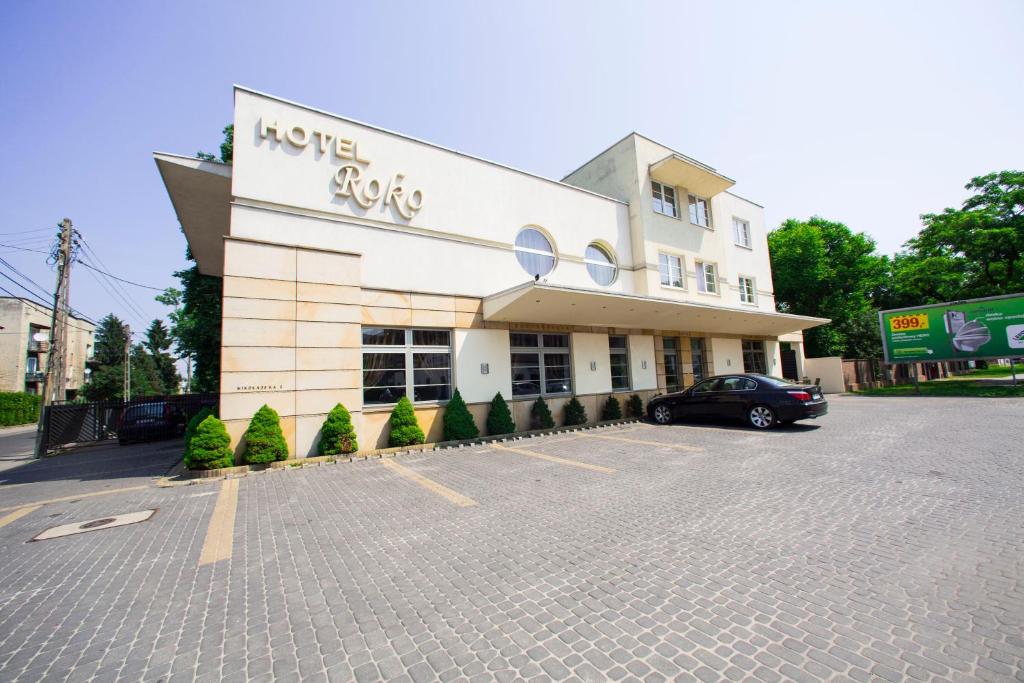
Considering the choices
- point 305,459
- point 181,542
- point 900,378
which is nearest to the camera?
point 181,542

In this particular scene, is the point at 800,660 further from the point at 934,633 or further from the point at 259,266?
the point at 259,266

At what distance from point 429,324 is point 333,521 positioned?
23.0ft

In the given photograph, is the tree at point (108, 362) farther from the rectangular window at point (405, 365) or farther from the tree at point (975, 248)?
the tree at point (975, 248)

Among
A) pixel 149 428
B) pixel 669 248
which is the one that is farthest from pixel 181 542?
pixel 669 248

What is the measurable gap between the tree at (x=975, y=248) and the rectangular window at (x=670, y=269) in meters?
21.9

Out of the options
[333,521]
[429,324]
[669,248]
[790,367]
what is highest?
[669,248]

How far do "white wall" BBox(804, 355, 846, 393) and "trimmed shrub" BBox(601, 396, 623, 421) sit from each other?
59.7 ft

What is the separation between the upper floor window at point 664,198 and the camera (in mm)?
18500

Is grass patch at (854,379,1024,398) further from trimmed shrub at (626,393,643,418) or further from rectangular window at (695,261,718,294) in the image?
trimmed shrub at (626,393,643,418)

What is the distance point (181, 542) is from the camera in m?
4.82

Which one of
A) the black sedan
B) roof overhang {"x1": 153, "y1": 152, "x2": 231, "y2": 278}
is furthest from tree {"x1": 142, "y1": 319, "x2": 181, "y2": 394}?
the black sedan

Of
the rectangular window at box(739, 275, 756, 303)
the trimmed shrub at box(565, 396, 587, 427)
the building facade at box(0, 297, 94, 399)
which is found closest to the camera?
the trimmed shrub at box(565, 396, 587, 427)

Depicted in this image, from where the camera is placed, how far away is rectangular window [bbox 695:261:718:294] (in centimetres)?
1972

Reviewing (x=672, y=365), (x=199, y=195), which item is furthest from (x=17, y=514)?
(x=672, y=365)
